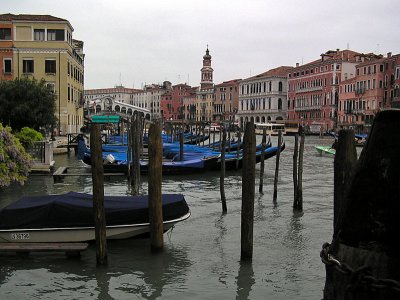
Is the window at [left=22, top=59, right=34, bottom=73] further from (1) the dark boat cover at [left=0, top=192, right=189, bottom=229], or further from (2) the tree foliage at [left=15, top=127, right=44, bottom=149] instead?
(1) the dark boat cover at [left=0, top=192, right=189, bottom=229]

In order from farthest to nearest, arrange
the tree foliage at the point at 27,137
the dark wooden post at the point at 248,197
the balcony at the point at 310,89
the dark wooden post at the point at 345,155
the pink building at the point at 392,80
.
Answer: the balcony at the point at 310,89 → the pink building at the point at 392,80 → the tree foliage at the point at 27,137 → the dark wooden post at the point at 248,197 → the dark wooden post at the point at 345,155

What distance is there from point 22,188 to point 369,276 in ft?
41.2

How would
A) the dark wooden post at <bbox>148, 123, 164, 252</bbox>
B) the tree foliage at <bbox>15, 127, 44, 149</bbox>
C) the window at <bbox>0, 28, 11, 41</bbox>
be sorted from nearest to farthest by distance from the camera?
the dark wooden post at <bbox>148, 123, 164, 252</bbox>
the tree foliage at <bbox>15, 127, 44, 149</bbox>
the window at <bbox>0, 28, 11, 41</bbox>

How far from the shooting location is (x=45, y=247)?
20.2 feet

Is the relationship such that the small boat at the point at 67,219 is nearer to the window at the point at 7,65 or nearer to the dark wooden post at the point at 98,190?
the dark wooden post at the point at 98,190

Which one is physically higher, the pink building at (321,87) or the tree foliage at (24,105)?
the pink building at (321,87)

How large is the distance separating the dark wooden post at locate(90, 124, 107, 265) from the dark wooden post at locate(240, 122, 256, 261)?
1.72 meters

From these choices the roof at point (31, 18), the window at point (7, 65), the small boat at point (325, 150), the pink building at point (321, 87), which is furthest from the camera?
the pink building at point (321, 87)

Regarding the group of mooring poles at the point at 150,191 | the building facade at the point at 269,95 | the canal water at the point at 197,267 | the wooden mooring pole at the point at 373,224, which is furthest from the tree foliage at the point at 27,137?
the building facade at the point at 269,95

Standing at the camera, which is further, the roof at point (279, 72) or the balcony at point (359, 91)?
the roof at point (279, 72)

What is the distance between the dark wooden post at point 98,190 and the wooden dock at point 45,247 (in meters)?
0.41

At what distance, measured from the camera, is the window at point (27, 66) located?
107 ft

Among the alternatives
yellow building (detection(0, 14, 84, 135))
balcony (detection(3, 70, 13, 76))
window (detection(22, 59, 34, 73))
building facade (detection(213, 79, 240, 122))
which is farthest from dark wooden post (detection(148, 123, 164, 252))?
building facade (detection(213, 79, 240, 122))

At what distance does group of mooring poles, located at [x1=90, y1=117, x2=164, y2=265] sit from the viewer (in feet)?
18.9
